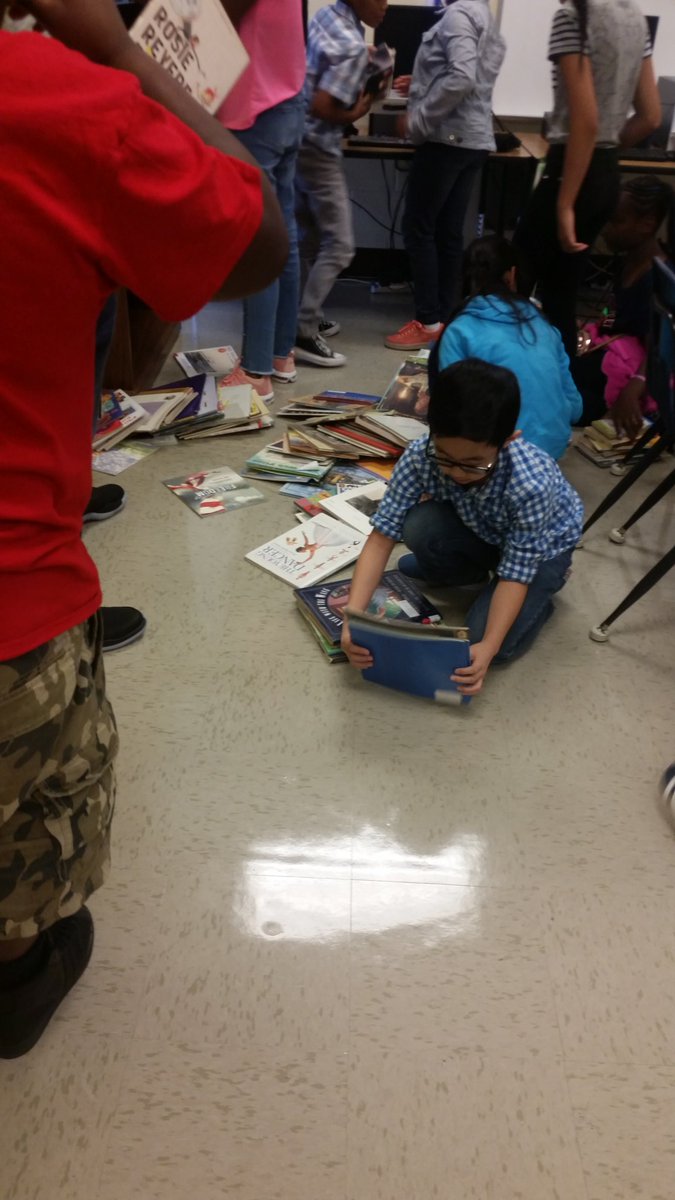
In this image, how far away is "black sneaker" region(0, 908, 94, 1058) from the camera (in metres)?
1.03

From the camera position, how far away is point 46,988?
1.06 m

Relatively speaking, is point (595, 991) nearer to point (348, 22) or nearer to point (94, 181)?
point (94, 181)

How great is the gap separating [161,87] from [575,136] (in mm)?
1939

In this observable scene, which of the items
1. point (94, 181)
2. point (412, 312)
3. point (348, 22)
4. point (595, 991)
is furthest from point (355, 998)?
point (412, 312)

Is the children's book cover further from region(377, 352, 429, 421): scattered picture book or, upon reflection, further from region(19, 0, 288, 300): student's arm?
region(19, 0, 288, 300): student's arm

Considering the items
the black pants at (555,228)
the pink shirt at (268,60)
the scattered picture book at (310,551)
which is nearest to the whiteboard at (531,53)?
the black pants at (555,228)

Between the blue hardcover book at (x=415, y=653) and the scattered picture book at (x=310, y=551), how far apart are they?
1.31 ft

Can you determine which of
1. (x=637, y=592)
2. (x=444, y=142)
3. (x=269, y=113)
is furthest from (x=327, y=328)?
(x=637, y=592)

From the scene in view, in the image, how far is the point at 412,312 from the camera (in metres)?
3.84

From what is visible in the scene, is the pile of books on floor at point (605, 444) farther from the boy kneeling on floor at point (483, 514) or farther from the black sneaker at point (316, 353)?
the black sneaker at point (316, 353)

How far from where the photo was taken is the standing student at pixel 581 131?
214 centimetres

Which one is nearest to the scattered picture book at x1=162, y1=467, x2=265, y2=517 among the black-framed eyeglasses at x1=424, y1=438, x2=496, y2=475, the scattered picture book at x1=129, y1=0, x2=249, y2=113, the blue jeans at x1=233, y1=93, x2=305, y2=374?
the blue jeans at x1=233, y1=93, x2=305, y2=374

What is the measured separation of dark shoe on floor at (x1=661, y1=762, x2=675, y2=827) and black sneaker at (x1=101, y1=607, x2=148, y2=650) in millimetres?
1053

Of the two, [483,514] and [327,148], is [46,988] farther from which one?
[327,148]
